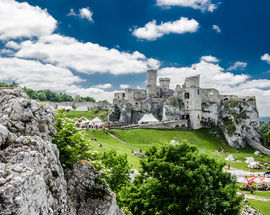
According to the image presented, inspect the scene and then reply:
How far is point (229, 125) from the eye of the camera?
74.5m

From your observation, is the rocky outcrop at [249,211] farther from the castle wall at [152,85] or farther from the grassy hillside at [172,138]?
the castle wall at [152,85]

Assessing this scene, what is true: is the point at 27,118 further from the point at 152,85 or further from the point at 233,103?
the point at 152,85

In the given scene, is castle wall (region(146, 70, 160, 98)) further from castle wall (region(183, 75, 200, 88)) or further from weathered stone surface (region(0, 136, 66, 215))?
weathered stone surface (region(0, 136, 66, 215))

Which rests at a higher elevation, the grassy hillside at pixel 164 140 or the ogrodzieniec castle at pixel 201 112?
the ogrodzieniec castle at pixel 201 112

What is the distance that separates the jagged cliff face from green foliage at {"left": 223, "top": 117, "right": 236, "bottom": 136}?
70405mm

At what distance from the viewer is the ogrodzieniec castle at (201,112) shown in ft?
243

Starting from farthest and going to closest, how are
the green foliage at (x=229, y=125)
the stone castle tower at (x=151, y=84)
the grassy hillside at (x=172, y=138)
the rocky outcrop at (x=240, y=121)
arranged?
the stone castle tower at (x=151, y=84) < the green foliage at (x=229, y=125) < the rocky outcrop at (x=240, y=121) < the grassy hillside at (x=172, y=138)

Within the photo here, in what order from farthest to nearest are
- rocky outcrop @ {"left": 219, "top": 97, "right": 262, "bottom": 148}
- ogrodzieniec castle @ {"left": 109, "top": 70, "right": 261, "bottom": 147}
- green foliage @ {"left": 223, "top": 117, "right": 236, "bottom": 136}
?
ogrodzieniec castle @ {"left": 109, "top": 70, "right": 261, "bottom": 147}
green foliage @ {"left": 223, "top": 117, "right": 236, "bottom": 136}
rocky outcrop @ {"left": 219, "top": 97, "right": 262, "bottom": 148}

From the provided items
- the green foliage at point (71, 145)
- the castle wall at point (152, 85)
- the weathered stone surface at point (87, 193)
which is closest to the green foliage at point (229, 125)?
the castle wall at point (152, 85)

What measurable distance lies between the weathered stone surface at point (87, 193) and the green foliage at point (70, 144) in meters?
0.45

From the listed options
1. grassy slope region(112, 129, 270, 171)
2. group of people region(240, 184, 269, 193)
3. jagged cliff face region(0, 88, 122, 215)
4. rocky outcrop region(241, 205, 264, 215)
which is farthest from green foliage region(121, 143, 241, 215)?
grassy slope region(112, 129, 270, 171)

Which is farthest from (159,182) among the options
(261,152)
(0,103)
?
(261,152)

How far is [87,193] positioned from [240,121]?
76934 mm

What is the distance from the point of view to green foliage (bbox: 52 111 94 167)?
384 inches
